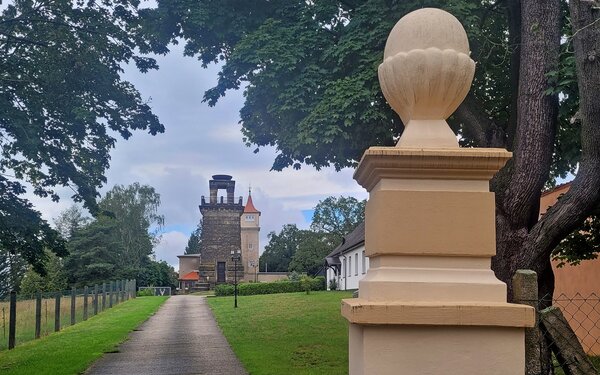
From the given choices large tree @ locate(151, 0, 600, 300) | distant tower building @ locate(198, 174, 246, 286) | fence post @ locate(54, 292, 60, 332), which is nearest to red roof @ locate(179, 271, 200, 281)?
distant tower building @ locate(198, 174, 246, 286)

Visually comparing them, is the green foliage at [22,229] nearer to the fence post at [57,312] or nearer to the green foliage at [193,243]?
the fence post at [57,312]

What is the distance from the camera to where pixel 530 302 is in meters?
3.69

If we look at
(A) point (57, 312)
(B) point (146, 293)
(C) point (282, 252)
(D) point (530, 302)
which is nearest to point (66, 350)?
(A) point (57, 312)

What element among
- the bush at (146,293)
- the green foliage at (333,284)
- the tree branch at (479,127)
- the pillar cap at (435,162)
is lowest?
the bush at (146,293)

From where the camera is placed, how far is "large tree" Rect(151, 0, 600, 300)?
346 inches

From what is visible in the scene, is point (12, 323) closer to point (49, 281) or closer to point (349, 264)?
point (349, 264)

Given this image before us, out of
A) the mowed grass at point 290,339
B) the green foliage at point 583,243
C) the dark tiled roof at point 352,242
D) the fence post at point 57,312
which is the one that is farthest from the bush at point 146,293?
the green foliage at point 583,243

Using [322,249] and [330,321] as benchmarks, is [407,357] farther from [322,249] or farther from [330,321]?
[322,249]

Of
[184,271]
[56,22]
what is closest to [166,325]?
[56,22]

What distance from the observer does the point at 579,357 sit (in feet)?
13.6

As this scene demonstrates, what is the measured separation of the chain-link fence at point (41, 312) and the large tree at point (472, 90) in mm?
8525

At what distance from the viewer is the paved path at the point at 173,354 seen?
12.3 m

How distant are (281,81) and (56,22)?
573 cm

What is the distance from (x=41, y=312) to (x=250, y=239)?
60993 mm
